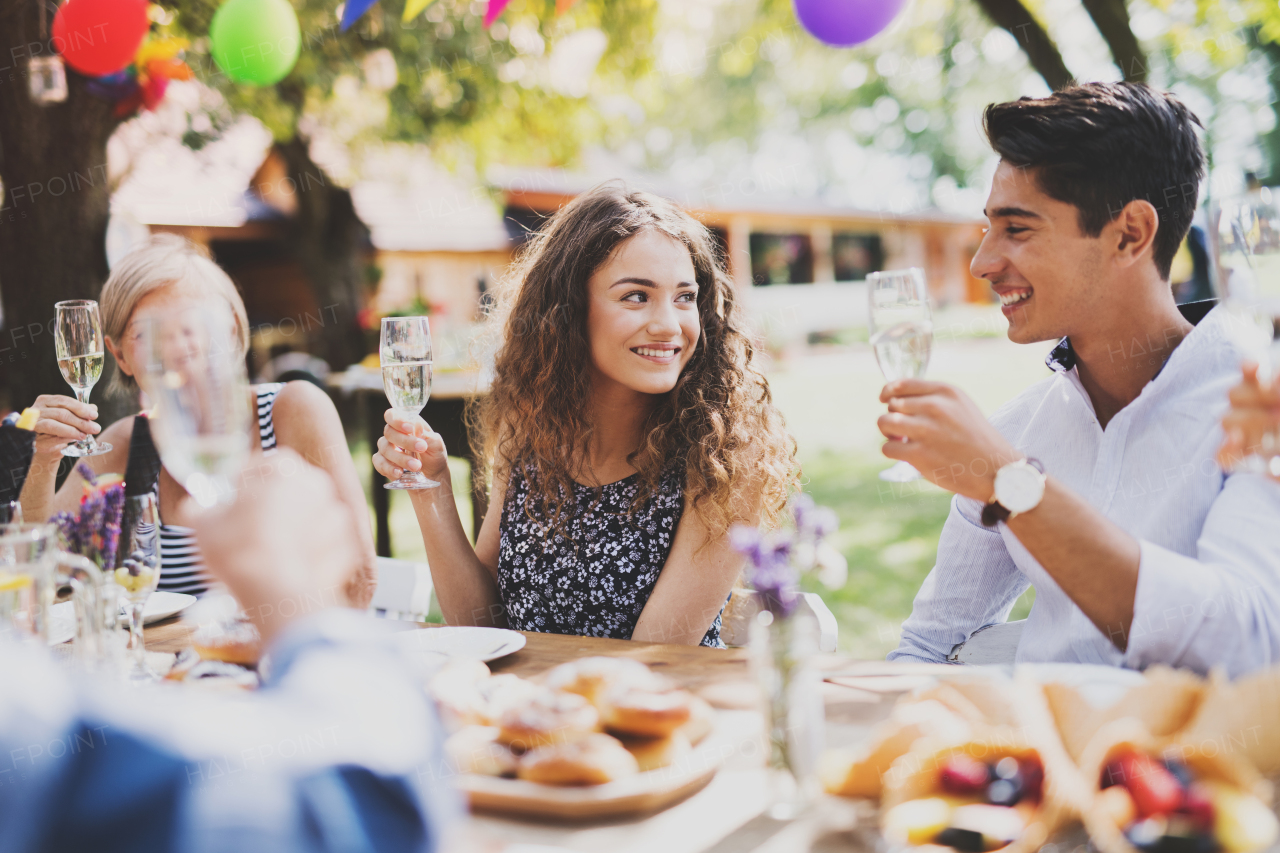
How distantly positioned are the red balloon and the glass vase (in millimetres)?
4273

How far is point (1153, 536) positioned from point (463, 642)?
1358 millimetres

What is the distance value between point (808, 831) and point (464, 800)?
1.43 feet

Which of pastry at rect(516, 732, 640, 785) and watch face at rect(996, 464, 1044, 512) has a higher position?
watch face at rect(996, 464, 1044, 512)

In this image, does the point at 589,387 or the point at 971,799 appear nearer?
the point at 971,799

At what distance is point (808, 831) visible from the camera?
1.15m

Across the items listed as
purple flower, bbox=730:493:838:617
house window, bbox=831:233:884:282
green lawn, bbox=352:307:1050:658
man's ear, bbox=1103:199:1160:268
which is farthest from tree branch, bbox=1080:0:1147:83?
house window, bbox=831:233:884:282

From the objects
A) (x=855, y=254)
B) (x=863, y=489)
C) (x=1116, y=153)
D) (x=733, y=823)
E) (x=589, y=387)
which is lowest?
(x=863, y=489)

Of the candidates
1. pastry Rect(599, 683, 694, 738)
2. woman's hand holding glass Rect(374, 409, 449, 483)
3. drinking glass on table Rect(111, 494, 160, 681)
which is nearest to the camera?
pastry Rect(599, 683, 694, 738)

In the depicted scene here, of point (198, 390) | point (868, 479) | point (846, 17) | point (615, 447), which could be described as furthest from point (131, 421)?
point (868, 479)

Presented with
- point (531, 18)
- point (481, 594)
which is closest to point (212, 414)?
point (481, 594)

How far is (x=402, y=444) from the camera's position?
7.75 feet

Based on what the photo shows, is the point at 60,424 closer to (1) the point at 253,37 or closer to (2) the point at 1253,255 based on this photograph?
(2) the point at 1253,255

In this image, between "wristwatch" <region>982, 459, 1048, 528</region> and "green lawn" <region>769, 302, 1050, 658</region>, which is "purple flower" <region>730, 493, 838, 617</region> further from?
"green lawn" <region>769, 302, 1050, 658</region>

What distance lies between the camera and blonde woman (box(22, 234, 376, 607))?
2.67 meters
